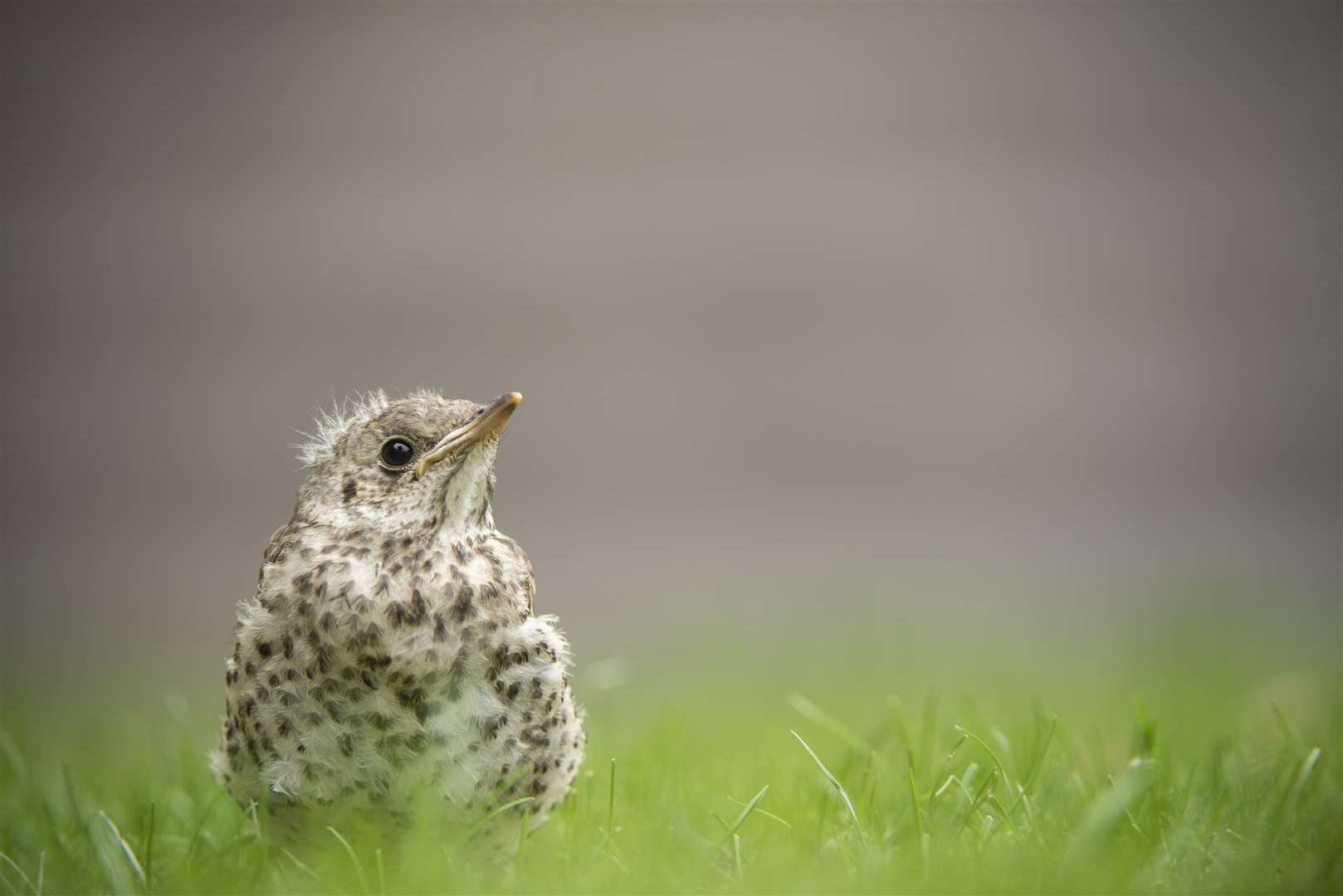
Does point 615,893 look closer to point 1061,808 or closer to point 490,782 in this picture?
point 490,782

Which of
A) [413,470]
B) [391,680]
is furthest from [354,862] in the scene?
[413,470]

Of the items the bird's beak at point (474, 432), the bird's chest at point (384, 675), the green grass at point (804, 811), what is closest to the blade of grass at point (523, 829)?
the green grass at point (804, 811)

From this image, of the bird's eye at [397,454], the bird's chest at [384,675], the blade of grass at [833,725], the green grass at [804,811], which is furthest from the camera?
the blade of grass at [833,725]

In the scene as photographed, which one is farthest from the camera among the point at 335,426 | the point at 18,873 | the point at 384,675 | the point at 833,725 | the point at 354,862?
the point at 833,725

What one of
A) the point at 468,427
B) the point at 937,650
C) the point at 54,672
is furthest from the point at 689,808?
the point at 54,672

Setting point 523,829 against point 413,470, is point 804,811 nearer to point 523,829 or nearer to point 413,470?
point 523,829

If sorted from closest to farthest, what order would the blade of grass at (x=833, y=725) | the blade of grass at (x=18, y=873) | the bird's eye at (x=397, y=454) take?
the blade of grass at (x=18, y=873)
the bird's eye at (x=397, y=454)
the blade of grass at (x=833, y=725)

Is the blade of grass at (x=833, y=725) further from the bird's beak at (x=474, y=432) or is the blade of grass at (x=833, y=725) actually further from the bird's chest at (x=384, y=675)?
the bird's beak at (x=474, y=432)
